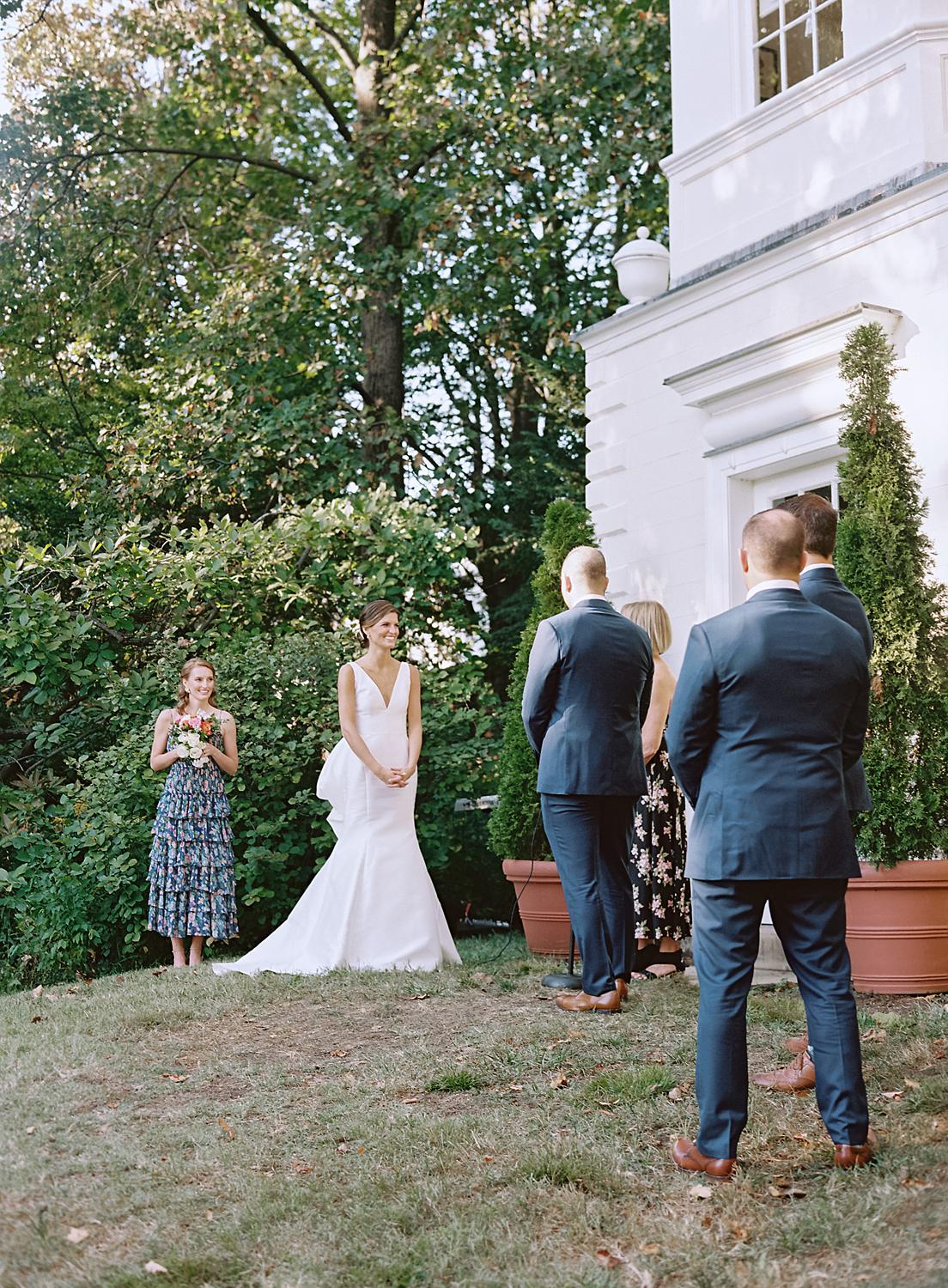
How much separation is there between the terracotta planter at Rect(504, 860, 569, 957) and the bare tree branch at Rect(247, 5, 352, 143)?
10.8 metres

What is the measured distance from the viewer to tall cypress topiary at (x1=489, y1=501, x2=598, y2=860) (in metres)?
8.59

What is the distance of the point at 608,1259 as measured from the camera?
326 cm

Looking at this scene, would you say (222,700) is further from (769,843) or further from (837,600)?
(769,843)

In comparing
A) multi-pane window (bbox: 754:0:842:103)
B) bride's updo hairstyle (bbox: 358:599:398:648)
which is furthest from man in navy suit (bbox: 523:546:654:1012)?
multi-pane window (bbox: 754:0:842:103)

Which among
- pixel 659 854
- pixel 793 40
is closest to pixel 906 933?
pixel 659 854

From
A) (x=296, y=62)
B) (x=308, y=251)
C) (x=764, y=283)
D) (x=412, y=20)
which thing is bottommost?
(x=764, y=283)

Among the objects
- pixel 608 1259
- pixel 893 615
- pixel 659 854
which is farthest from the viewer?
pixel 659 854

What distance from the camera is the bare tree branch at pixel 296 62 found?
1589 cm

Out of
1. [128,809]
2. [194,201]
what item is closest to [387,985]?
[128,809]

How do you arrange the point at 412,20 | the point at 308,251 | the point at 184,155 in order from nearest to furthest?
the point at 308,251 < the point at 184,155 < the point at 412,20

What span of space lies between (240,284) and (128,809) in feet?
23.5

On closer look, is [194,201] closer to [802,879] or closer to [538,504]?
[538,504]

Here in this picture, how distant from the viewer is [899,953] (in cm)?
621

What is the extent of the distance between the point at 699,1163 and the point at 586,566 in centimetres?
300
